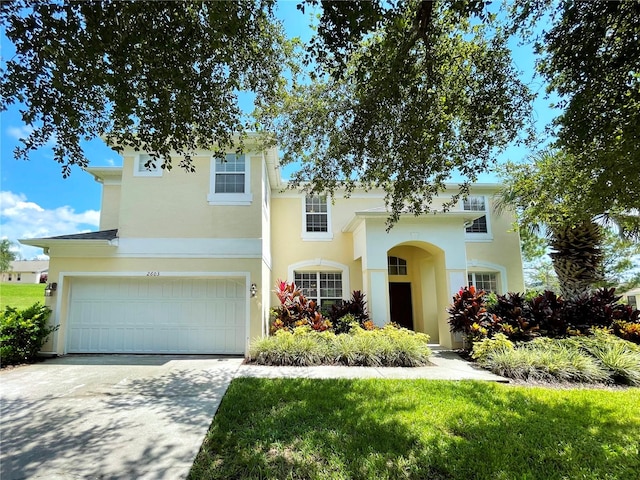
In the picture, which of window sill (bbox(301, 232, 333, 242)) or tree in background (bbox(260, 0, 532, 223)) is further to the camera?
window sill (bbox(301, 232, 333, 242))

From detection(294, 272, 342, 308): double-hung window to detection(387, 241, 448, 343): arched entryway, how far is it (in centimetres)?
230

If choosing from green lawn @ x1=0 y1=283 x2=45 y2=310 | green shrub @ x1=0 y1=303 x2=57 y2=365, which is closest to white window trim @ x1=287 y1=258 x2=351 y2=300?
green shrub @ x1=0 y1=303 x2=57 y2=365

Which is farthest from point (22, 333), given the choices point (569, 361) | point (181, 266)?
point (569, 361)

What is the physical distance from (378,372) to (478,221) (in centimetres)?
1005

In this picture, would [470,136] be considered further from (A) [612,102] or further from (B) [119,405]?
(B) [119,405]

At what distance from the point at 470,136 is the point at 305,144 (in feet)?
11.8

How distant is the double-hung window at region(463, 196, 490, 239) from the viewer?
50.0ft

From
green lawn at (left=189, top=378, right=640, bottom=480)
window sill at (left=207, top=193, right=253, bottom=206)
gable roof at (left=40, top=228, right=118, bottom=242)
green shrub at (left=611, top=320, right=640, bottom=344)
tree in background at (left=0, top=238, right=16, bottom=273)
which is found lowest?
green lawn at (left=189, top=378, right=640, bottom=480)

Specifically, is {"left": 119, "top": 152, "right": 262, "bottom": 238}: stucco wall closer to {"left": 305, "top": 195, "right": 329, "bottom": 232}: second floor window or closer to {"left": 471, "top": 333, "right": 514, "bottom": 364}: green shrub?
{"left": 305, "top": 195, "right": 329, "bottom": 232}: second floor window

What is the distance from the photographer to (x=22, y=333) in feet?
29.5

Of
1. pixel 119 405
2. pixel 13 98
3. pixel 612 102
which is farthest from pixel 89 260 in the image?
pixel 612 102

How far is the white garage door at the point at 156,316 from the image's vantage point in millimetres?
10297

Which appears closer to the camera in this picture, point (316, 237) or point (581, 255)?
point (581, 255)

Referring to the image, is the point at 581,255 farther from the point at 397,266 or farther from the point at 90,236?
the point at 90,236
